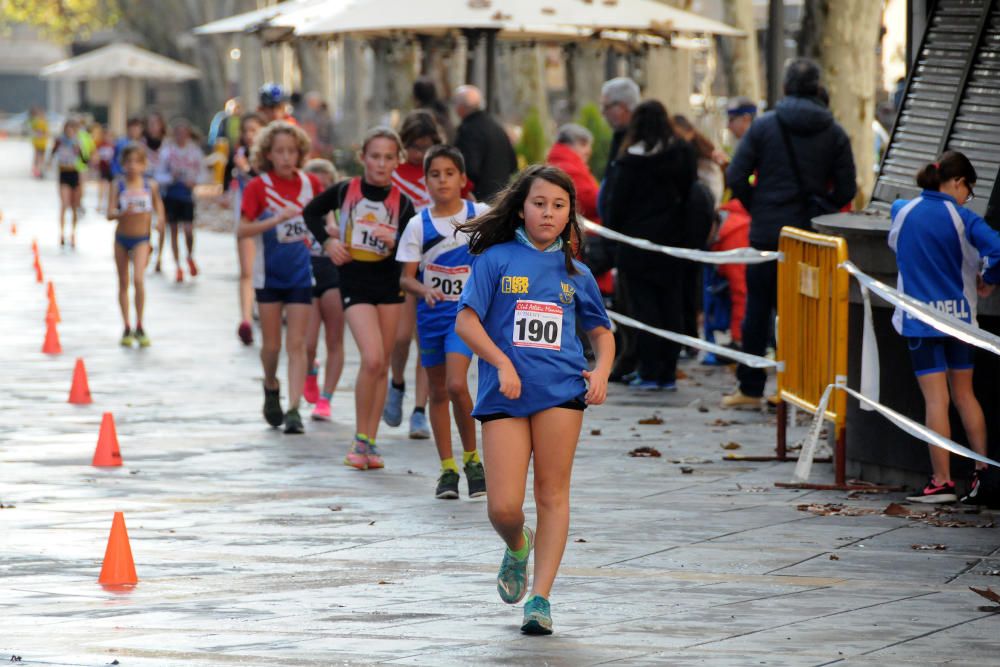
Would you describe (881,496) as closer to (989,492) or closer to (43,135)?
(989,492)

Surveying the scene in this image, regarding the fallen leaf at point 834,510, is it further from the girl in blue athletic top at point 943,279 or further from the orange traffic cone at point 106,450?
the orange traffic cone at point 106,450

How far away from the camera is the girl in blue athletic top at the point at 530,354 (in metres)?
6.64

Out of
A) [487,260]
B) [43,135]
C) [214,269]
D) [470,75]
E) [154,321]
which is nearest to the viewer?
[487,260]

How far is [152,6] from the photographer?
62.7 meters

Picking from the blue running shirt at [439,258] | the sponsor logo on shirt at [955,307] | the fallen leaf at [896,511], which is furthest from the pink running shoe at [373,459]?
the sponsor logo on shirt at [955,307]

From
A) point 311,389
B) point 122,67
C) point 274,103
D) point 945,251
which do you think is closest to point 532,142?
point 274,103

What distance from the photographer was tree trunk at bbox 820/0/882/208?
17219 mm

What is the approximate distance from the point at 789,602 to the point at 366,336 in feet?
13.1

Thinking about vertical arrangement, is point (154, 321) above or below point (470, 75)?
below

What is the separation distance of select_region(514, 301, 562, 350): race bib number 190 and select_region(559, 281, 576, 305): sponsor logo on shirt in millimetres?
74

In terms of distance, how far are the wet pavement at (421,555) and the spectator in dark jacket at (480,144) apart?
8.61 ft

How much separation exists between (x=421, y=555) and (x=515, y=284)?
173 centimetres

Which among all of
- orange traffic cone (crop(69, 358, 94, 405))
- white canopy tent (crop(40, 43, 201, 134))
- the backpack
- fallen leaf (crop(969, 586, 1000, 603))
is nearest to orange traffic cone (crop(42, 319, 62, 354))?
orange traffic cone (crop(69, 358, 94, 405))

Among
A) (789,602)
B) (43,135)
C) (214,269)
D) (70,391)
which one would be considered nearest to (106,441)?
(70,391)
